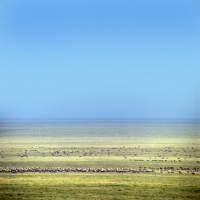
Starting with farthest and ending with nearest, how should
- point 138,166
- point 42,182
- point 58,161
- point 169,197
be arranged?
1. point 58,161
2. point 138,166
3. point 42,182
4. point 169,197

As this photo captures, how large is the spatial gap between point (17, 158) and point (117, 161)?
240cm

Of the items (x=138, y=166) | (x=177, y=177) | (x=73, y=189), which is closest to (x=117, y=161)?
(x=138, y=166)

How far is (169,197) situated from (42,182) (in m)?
2.05

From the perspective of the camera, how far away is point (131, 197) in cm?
377

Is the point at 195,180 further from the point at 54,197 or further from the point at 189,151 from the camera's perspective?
the point at 189,151

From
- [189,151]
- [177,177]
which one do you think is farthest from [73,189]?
[189,151]

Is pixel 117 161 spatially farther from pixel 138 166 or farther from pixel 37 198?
pixel 37 198

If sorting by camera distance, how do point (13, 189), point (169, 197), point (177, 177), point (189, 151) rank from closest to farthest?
point (169, 197) → point (13, 189) → point (177, 177) → point (189, 151)

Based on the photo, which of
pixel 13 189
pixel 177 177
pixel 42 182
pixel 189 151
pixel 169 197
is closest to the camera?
pixel 169 197

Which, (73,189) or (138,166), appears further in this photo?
(138,166)

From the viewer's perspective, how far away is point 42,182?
4348 mm

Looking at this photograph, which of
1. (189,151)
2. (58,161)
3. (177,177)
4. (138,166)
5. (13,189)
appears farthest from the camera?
(189,151)

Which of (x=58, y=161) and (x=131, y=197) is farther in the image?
(x=58, y=161)

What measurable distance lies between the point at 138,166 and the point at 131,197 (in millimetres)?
1901
